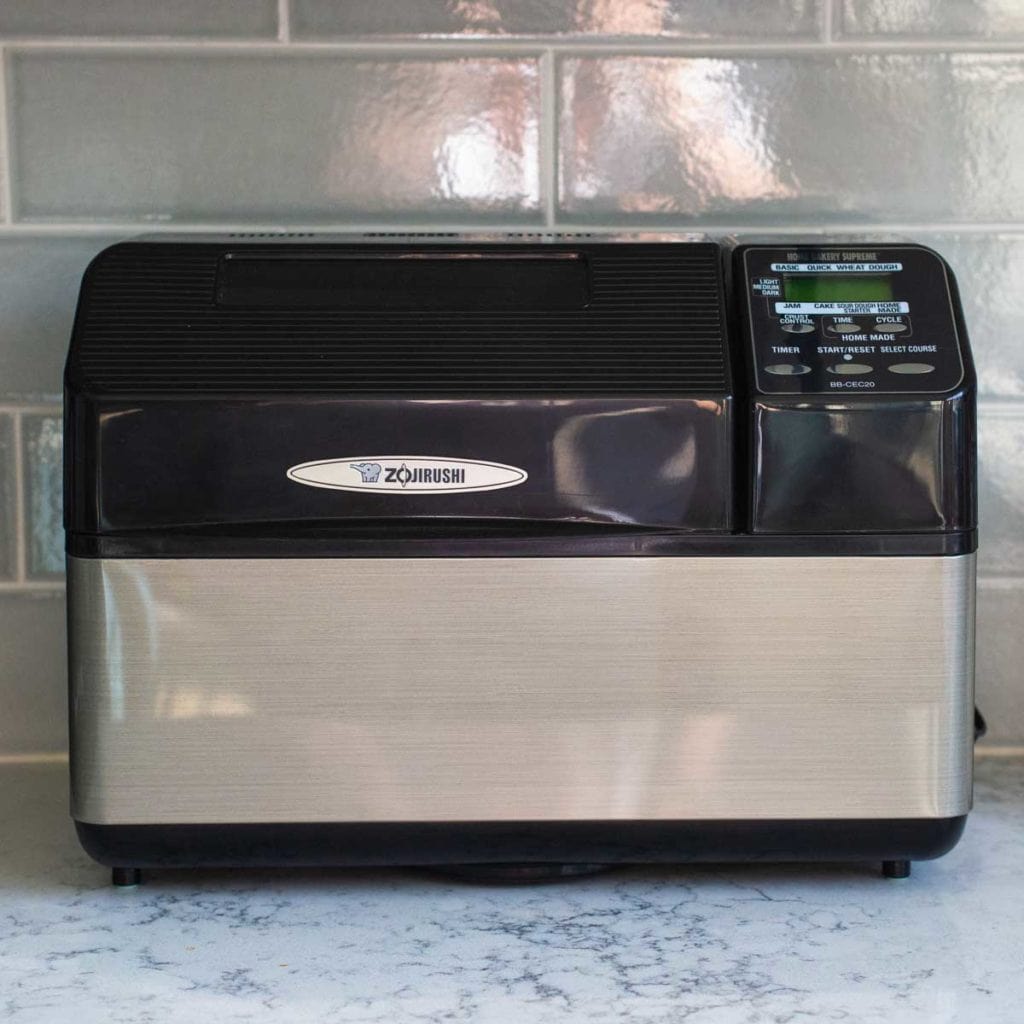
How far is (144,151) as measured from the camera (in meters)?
0.89

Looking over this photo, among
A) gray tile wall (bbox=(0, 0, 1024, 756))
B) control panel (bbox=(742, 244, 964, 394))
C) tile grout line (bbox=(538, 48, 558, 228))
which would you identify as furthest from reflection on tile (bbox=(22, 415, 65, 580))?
control panel (bbox=(742, 244, 964, 394))

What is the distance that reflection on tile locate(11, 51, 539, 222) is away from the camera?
89 centimetres

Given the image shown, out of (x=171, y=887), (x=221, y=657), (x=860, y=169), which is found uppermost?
(x=860, y=169)

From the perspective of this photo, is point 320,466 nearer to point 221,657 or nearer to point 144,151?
point 221,657

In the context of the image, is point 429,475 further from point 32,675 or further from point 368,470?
point 32,675

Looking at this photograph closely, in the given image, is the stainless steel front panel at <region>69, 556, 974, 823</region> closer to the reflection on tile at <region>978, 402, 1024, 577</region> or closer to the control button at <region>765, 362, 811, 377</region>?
the control button at <region>765, 362, 811, 377</region>

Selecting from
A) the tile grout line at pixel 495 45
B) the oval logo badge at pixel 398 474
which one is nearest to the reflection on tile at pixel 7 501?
the tile grout line at pixel 495 45

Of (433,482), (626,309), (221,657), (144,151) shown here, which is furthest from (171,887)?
(144,151)

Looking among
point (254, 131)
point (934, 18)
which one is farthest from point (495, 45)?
point (934, 18)

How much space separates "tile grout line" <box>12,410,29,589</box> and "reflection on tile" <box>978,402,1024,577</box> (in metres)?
0.65

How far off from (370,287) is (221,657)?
201 millimetres

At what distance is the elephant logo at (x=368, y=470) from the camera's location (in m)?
0.64

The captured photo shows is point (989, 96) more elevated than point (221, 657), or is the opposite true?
point (989, 96)

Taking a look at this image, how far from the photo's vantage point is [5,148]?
892mm
